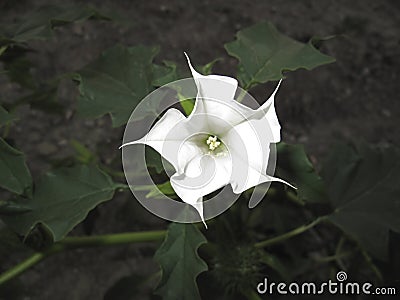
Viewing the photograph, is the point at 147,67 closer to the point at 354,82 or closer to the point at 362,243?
the point at 362,243

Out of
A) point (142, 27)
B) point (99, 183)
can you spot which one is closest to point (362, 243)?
point (99, 183)

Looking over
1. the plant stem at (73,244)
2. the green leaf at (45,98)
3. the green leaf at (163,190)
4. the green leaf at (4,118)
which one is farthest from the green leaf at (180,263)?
the green leaf at (45,98)

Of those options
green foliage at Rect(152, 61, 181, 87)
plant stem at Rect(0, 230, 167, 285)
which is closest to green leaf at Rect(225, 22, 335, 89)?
green foliage at Rect(152, 61, 181, 87)

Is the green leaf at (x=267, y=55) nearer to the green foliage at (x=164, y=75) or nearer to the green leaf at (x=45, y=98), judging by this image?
the green foliage at (x=164, y=75)

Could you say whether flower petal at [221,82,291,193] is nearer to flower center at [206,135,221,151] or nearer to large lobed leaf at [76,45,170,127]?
flower center at [206,135,221,151]

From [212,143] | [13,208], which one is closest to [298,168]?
[212,143]
